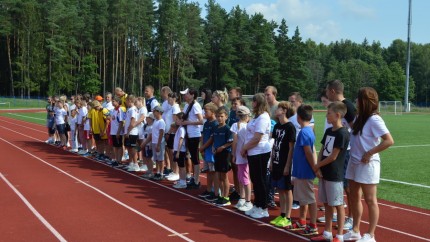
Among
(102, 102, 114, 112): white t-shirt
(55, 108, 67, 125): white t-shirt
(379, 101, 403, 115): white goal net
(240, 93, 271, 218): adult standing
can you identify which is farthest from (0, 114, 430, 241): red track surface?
(379, 101, 403, 115): white goal net

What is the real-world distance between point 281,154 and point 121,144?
6.64 metres

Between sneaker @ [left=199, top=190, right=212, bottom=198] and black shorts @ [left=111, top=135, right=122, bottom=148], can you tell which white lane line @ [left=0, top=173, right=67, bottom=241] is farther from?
black shorts @ [left=111, top=135, right=122, bottom=148]

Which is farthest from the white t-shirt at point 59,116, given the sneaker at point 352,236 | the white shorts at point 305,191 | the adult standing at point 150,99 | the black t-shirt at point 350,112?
the sneaker at point 352,236

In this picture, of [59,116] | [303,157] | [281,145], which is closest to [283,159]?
[281,145]

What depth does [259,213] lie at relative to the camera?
21.8 feet

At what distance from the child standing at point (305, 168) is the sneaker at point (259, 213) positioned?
910 millimetres

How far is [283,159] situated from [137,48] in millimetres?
65290

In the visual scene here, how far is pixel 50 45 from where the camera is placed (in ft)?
208

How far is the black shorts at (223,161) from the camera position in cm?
745

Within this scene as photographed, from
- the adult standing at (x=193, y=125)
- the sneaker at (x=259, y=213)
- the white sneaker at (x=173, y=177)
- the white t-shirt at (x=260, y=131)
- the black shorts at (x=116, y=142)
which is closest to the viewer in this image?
the white t-shirt at (x=260, y=131)

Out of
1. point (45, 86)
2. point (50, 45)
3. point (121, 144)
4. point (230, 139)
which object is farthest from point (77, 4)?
point (230, 139)

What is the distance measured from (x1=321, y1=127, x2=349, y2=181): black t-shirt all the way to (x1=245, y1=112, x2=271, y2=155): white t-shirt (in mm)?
1203

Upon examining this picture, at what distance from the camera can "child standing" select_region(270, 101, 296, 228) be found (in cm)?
609

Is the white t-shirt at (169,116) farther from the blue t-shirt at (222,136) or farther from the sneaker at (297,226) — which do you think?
the sneaker at (297,226)
